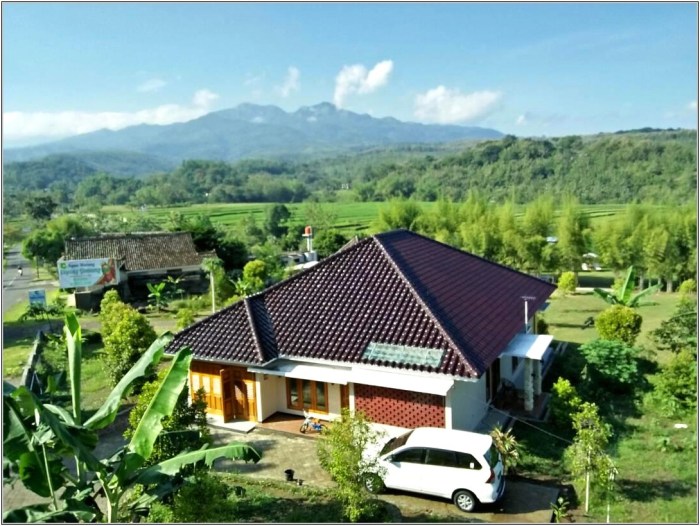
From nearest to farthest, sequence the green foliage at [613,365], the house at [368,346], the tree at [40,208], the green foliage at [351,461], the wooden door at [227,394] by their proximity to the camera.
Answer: the green foliage at [351,461], the house at [368,346], the wooden door at [227,394], the green foliage at [613,365], the tree at [40,208]

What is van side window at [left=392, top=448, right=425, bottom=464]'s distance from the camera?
1066 centimetres

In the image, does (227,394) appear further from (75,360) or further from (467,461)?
(467,461)

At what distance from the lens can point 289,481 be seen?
1151 cm

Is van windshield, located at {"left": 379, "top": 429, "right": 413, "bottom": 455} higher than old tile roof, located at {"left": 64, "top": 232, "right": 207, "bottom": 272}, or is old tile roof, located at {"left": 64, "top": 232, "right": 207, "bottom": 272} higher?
old tile roof, located at {"left": 64, "top": 232, "right": 207, "bottom": 272}

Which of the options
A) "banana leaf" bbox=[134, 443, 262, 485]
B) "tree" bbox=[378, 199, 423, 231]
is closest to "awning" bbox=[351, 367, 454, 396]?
"banana leaf" bbox=[134, 443, 262, 485]

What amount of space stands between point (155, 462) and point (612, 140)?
107 meters

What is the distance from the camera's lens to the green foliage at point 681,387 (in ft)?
47.8

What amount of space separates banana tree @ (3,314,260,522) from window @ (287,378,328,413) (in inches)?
217

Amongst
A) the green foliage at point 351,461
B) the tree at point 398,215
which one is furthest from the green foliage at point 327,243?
the green foliage at point 351,461

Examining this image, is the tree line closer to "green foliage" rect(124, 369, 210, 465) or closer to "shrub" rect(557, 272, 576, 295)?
"shrub" rect(557, 272, 576, 295)

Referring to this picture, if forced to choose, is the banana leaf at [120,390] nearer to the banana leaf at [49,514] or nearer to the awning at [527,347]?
the banana leaf at [49,514]

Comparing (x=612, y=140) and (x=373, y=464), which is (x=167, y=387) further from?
(x=612, y=140)

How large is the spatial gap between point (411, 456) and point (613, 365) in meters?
→ 8.03

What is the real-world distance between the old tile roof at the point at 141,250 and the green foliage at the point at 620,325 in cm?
2564
